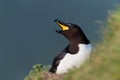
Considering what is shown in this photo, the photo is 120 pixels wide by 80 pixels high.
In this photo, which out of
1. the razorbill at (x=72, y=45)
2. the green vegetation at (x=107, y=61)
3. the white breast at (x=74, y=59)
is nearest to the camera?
the green vegetation at (x=107, y=61)

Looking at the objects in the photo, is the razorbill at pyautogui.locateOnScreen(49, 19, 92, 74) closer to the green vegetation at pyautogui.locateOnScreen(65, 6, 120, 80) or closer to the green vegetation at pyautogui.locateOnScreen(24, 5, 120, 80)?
the green vegetation at pyautogui.locateOnScreen(24, 5, 120, 80)

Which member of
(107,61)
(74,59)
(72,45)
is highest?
(72,45)

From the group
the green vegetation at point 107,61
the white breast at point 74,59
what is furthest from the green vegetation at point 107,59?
the white breast at point 74,59

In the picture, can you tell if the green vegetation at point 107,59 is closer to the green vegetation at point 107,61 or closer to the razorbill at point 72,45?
the green vegetation at point 107,61

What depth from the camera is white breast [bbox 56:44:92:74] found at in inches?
702

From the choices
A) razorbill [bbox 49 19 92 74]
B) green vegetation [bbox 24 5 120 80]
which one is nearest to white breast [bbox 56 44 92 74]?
razorbill [bbox 49 19 92 74]

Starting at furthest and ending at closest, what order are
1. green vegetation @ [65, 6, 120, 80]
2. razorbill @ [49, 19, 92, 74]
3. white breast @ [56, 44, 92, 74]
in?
razorbill @ [49, 19, 92, 74] < white breast @ [56, 44, 92, 74] < green vegetation @ [65, 6, 120, 80]

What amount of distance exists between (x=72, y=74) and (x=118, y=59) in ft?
10.1

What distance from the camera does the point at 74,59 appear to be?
18031mm

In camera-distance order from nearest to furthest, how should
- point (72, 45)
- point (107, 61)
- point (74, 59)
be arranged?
point (107, 61) → point (74, 59) → point (72, 45)

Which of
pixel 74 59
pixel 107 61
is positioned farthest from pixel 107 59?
pixel 74 59

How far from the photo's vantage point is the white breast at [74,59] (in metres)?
17.8

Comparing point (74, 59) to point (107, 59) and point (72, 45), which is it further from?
point (107, 59)


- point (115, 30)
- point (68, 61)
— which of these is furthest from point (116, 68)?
point (68, 61)
